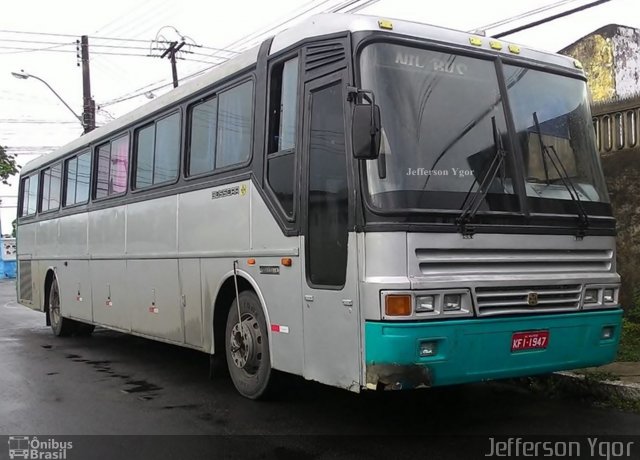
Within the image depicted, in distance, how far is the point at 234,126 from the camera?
21.5 ft

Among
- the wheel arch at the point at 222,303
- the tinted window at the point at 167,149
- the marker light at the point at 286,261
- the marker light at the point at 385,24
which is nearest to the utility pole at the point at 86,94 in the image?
the tinted window at the point at 167,149

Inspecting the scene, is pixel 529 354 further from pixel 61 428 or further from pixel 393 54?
pixel 61 428

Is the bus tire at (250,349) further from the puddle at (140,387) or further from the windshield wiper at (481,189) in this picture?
the windshield wiper at (481,189)

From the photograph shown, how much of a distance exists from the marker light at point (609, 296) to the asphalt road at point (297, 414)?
1034mm

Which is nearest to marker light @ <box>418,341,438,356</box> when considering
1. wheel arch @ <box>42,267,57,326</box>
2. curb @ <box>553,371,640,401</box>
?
curb @ <box>553,371,640,401</box>

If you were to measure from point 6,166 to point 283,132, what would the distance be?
2595 centimetres

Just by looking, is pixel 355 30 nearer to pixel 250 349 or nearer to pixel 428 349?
pixel 428 349

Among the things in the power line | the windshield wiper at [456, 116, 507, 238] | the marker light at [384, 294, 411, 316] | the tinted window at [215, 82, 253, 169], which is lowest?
the marker light at [384, 294, 411, 316]

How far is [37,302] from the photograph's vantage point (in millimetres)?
12789

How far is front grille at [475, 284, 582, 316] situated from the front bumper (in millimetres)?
68

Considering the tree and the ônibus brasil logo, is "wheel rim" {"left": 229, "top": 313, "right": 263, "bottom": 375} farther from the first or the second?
the tree

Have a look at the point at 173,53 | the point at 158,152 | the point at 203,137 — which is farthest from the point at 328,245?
the point at 173,53

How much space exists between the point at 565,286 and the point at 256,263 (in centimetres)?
268

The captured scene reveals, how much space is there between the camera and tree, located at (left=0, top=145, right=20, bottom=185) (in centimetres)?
2778
